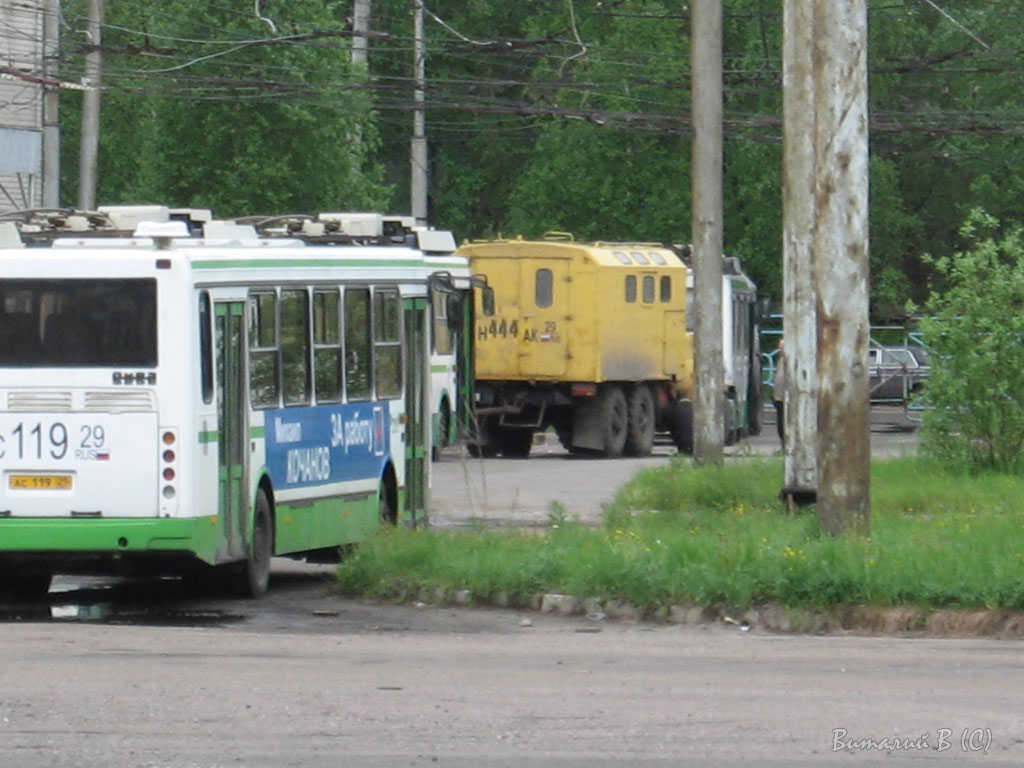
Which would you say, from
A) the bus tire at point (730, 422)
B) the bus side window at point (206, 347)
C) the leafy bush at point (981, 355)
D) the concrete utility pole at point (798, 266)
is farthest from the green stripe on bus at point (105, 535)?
the bus tire at point (730, 422)

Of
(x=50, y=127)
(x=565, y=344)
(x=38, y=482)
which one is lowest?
(x=38, y=482)

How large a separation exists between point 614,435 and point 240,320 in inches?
777

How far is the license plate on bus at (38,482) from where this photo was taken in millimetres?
15414

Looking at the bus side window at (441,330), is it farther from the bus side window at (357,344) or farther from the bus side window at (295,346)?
the bus side window at (295,346)

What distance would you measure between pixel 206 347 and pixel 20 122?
27099 mm

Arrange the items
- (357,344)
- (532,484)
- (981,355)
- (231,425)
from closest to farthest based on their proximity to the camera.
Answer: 1. (231,425)
2. (357,344)
3. (981,355)
4. (532,484)

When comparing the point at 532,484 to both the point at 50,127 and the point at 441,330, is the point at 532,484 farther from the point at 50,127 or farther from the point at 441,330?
the point at 50,127

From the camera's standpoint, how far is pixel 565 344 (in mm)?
35031

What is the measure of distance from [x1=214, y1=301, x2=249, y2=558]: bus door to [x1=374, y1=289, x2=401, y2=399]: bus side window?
253 cm

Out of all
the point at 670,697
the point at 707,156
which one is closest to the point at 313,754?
the point at 670,697

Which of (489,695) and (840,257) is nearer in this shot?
(489,695)

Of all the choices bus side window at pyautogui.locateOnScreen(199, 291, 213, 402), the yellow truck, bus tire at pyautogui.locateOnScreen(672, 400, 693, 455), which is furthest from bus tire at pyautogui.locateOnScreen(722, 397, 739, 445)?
bus side window at pyautogui.locateOnScreen(199, 291, 213, 402)

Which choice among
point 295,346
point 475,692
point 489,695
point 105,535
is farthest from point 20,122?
point 489,695

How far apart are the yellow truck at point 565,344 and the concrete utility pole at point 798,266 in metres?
14.2
